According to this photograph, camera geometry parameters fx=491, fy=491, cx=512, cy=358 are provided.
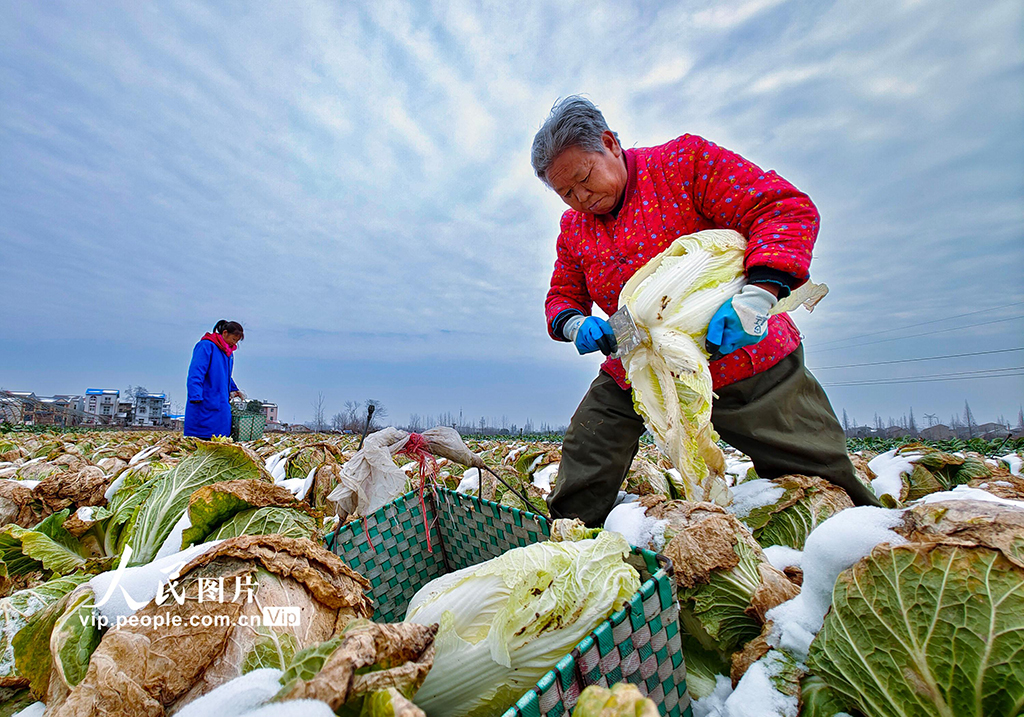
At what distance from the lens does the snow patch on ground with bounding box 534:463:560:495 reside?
477 centimetres

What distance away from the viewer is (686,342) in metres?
2.54

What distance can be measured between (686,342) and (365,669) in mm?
2100

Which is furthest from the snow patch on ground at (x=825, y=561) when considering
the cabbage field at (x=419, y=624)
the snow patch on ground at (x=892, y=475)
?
the snow patch on ground at (x=892, y=475)

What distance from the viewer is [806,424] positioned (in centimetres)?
286

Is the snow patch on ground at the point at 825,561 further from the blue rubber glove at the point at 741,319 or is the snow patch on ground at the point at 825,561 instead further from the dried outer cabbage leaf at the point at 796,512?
the blue rubber glove at the point at 741,319

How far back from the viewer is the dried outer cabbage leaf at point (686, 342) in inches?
99.1

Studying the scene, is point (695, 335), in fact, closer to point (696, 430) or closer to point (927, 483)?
point (696, 430)

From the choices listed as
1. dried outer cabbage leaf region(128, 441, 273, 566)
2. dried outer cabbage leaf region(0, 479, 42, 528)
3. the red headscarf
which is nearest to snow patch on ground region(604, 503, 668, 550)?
dried outer cabbage leaf region(128, 441, 273, 566)

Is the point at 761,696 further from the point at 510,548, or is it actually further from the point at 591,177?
the point at 591,177

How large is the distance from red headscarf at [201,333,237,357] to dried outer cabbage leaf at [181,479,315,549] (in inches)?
209

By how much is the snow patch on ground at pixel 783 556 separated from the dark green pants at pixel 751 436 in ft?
2.23

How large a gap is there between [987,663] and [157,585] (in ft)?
6.55

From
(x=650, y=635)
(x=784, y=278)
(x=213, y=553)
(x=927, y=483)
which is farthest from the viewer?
(x=927, y=483)

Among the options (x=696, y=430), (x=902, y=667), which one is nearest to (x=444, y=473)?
(x=696, y=430)
